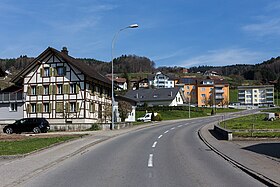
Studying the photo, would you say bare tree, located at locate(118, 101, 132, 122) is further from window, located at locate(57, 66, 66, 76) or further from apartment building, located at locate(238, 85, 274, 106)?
apartment building, located at locate(238, 85, 274, 106)

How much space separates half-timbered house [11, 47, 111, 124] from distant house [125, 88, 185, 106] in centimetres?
5092

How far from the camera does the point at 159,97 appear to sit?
337 ft

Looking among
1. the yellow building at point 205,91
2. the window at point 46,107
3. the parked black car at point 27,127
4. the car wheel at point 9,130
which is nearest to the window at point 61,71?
the window at point 46,107

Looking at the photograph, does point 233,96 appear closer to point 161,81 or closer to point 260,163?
point 161,81

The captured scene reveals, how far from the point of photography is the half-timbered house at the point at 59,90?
47844 millimetres

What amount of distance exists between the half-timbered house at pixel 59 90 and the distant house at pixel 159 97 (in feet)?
167

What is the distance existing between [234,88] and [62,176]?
160942 mm

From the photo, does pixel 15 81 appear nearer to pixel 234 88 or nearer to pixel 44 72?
pixel 44 72

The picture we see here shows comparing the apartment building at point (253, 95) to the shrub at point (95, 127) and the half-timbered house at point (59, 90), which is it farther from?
the shrub at point (95, 127)

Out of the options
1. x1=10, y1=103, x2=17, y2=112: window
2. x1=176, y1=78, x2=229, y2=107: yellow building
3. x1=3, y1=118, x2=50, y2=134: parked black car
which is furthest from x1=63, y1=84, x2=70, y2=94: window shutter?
x1=176, y1=78, x2=229, y2=107: yellow building

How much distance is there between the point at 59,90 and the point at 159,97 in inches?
2195

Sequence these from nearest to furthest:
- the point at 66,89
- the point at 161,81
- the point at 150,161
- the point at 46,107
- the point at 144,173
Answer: the point at 144,173, the point at 150,161, the point at 66,89, the point at 46,107, the point at 161,81

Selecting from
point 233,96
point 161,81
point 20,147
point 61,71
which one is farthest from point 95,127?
point 233,96

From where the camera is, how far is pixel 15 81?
51969mm
